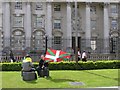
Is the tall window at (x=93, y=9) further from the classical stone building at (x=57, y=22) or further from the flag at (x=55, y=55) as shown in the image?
the flag at (x=55, y=55)

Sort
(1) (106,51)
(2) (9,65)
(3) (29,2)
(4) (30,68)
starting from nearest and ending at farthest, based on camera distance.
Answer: (4) (30,68) < (2) (9,65) < (1) (106,51) < (3) (29,2)

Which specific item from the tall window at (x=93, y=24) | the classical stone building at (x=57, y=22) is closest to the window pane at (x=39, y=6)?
the classical stone building at (x=57, y=22)

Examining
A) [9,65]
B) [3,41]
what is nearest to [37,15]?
[3,41]

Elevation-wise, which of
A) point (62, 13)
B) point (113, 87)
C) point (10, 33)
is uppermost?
point (62, 13)

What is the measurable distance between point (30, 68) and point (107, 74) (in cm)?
600

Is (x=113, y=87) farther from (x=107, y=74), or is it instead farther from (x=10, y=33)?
(x=10, y=33)

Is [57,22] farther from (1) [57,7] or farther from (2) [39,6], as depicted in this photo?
(2) [39,6]

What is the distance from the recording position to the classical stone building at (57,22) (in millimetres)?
57219

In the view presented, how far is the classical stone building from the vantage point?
188 ft

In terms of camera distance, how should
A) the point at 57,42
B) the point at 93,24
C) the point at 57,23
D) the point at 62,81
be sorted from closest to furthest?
the point at 62,81 → the point at 57,42 → the point at 57,23 → the point at 93,24

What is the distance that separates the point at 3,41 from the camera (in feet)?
182

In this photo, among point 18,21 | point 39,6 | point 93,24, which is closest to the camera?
point 18,21

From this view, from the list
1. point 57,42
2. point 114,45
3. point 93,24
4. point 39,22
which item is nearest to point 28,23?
point 39,22

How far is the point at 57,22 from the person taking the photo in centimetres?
6047
